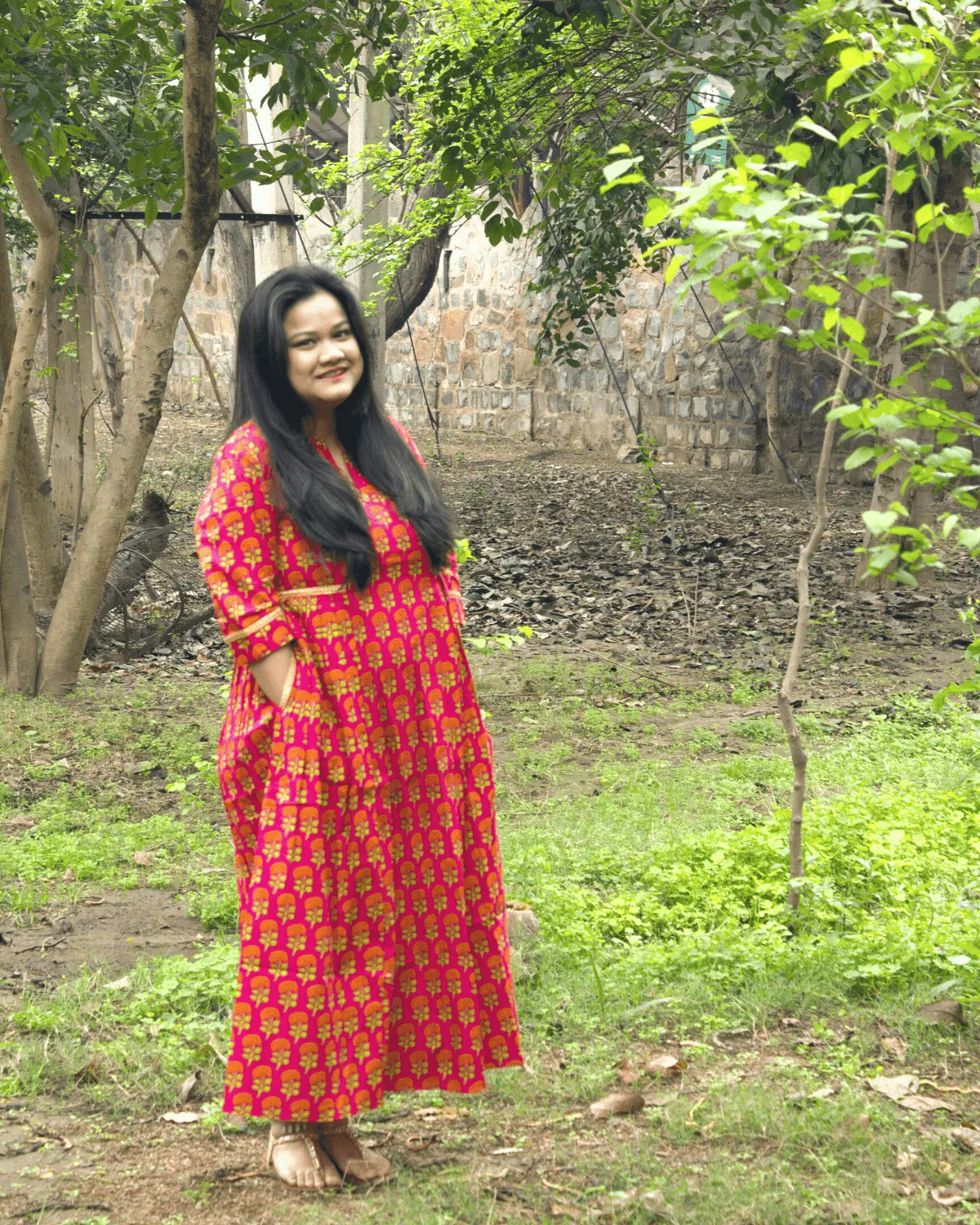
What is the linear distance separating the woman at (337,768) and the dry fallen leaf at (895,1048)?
100cm

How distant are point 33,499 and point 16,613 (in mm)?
738

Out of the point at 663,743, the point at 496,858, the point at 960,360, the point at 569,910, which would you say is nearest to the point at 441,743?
the point at 496,858

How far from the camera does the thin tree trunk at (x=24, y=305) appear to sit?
19.7 feet

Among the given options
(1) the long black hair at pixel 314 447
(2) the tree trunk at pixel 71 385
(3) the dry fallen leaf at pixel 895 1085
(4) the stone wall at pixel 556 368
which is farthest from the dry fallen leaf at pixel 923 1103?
(4) the stone wall at pixel 556 368

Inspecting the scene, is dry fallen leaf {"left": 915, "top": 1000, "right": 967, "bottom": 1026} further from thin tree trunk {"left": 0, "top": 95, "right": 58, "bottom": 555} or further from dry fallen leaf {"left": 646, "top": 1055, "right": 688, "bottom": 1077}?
thin tree trunk {"left": 0, "top": 95, "right": 58, "bottom": 555}

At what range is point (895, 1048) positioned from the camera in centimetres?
318

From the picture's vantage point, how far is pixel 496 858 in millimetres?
2824

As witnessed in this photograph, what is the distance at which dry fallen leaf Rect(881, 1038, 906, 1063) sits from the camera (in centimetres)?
315

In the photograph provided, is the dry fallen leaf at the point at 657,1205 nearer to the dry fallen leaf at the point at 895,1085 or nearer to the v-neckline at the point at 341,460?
the dry fallen leaf at the point at 895,1085

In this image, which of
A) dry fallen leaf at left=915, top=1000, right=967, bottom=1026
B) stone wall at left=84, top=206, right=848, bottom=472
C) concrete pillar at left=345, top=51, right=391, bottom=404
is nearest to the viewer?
dry fallen leaf at left=915, top=1000, right=967, bottom=1026

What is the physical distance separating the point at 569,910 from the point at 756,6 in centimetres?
363

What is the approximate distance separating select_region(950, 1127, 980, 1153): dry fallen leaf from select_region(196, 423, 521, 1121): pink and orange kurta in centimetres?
92

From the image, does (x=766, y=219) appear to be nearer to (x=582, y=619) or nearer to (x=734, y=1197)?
(x=734, y=1197)

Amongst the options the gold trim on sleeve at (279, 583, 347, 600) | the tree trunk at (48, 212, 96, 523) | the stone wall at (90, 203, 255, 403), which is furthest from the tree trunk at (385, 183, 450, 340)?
the gold trim on sleeve at (279, 583, 347, 600)
